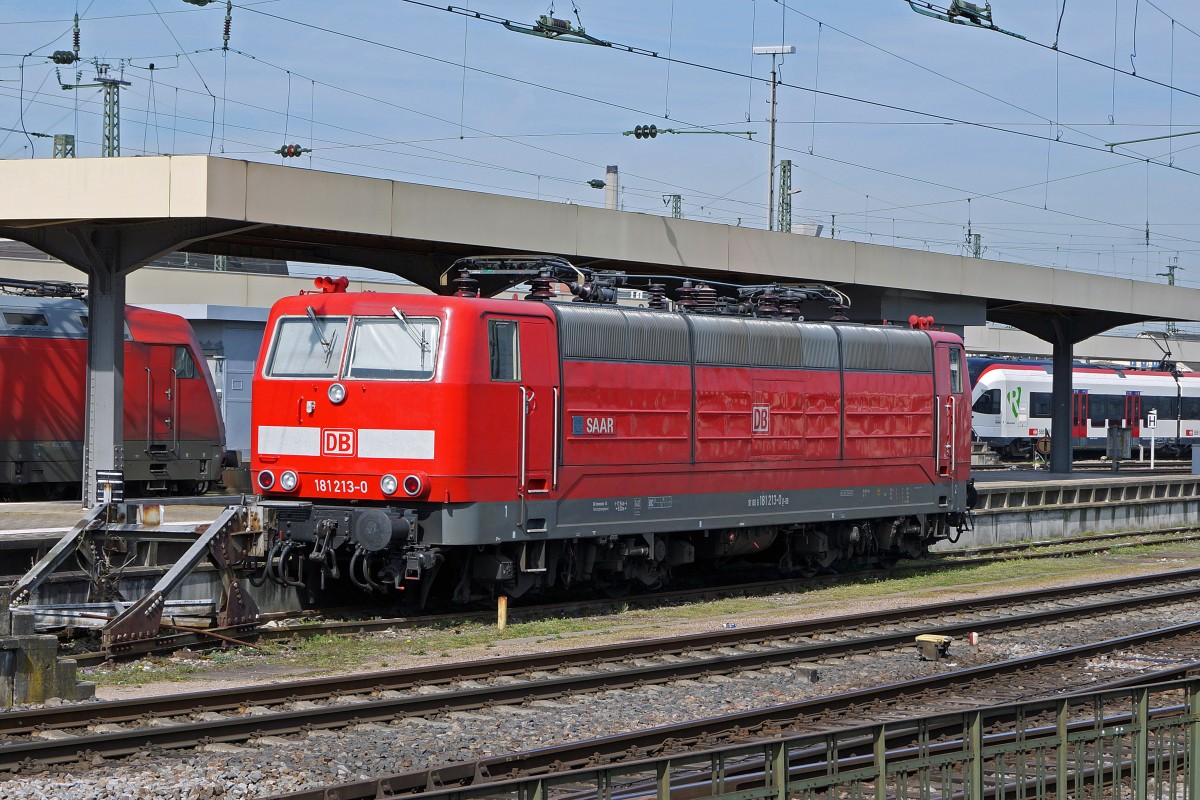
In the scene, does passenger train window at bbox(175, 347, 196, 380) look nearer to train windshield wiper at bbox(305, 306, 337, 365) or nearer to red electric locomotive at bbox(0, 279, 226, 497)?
red electric locomotive at bbox(0, 279, 226, 497)

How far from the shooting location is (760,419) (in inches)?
725

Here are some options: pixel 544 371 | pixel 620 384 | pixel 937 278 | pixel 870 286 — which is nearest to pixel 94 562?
pixel 544 371

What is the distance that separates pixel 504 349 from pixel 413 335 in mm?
984

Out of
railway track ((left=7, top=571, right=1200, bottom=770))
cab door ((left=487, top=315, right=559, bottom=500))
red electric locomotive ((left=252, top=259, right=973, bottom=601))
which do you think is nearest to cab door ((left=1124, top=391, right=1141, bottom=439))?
red electric locomotive ((left=252, top=259, right=973, bottom=601))

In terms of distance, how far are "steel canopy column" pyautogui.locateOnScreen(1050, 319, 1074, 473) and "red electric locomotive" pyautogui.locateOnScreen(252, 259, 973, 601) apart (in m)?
22.0

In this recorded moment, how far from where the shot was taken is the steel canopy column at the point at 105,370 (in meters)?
20.4

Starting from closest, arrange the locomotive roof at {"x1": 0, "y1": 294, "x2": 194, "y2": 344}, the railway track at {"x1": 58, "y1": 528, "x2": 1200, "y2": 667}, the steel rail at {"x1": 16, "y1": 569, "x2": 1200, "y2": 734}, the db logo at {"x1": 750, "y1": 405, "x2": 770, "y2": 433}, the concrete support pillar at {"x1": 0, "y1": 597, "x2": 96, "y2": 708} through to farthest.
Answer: the steel rail at {"x1": 16, "y1": 569, "x2": 1200, "y2": 734} < the concrete support pillar at {"x1": 0, "y1": 597, "x2": 96, "y2": 708} < the railway track at {"x1": 58, "y1": 528, "x2": 1200, "y2": 667} < the db logo at {"x1": 750, "y1": 405, "x2": 770, "y2": 433} < the locomotive roof at {"x1": 0, "y1": 294, "x2": 194, "y2": 344}

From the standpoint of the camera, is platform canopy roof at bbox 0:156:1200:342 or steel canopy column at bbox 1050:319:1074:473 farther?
steel canopy column at bbox 1050:319:1074:473

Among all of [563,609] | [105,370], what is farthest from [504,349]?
[105,370]

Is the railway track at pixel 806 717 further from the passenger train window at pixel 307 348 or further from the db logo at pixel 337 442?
the passenger train window at pixel 307 348

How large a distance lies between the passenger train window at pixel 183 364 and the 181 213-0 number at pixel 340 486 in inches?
453

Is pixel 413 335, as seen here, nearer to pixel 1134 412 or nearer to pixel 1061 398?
pixel 1061 398

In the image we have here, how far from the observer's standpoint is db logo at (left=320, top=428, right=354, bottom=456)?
49.5 feet

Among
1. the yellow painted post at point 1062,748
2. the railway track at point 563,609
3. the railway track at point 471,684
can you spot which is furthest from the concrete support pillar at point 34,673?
the yellow painted post at point 1062,748
